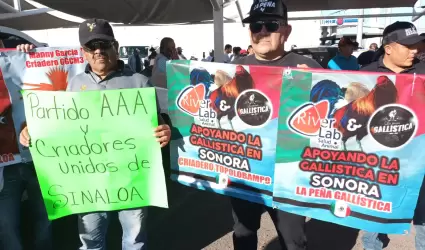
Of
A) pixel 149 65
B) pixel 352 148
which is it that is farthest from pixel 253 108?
pixel 149 65

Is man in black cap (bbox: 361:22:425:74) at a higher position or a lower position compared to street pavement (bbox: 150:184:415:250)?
higher

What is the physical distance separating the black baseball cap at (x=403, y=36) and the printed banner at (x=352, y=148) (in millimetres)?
711

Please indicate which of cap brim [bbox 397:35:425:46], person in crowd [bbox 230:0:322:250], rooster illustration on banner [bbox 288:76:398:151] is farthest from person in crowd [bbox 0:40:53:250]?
cap brim [bbox 397:35:425:46]

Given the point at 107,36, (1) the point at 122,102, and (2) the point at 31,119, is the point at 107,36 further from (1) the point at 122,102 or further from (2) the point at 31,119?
(2) the point at 31,119

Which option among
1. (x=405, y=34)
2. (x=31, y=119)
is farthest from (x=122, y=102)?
(x=405, y=34)

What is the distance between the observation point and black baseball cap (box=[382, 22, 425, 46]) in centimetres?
248

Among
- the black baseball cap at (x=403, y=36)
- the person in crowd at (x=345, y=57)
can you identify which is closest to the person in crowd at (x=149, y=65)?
the person in crowd at (x=345, y=57)

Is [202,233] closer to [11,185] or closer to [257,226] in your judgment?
[257,226]

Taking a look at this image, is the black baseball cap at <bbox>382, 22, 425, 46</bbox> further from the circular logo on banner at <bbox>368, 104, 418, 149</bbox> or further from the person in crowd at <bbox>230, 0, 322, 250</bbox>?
the circular logo on banner at <bbox>368, 104, 418, 149</bbox>

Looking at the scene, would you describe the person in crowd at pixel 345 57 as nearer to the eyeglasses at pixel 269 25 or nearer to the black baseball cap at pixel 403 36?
the black baseball cap at pixel 403 36

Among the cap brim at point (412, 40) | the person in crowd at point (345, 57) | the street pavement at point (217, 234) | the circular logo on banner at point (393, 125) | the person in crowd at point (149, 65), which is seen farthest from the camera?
the person in crowd at point (149, 65)

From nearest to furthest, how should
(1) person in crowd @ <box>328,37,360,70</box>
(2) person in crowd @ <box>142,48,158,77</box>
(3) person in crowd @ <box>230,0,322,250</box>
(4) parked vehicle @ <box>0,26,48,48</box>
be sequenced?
(3) person in crowd @ <box>230,0,322,250</box>, (4) parked vehicle @ <box>0,26,48,48</box>, (1) person in crowd @ <box>328,37,360,70</box>, (2) person in crowd @ <box>142,48,158,77</box>

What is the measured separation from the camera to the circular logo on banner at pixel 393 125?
1972 mm

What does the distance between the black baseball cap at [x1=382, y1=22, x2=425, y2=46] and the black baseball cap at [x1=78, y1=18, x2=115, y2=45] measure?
75.1 inches
